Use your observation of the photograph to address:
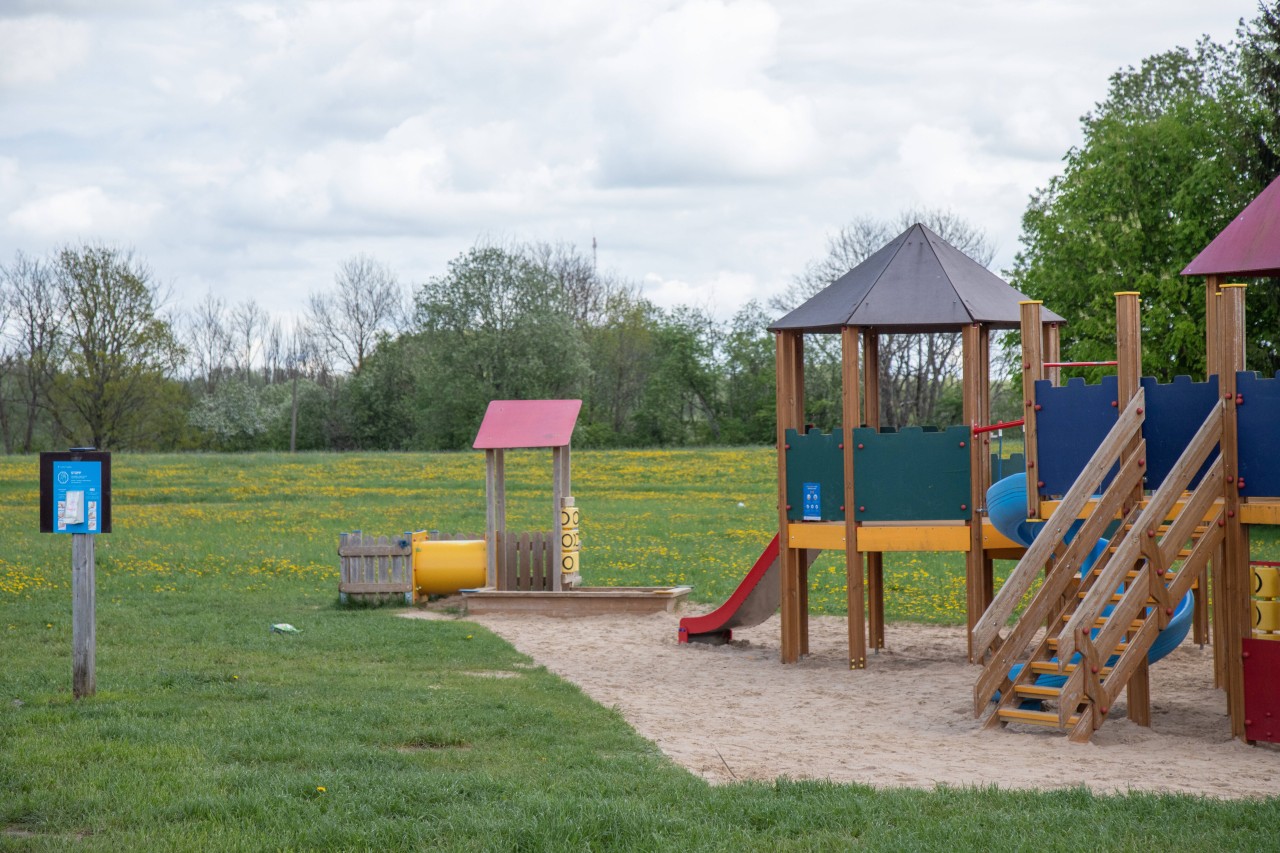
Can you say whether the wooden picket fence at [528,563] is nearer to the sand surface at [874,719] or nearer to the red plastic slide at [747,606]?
the sand surface at [874,719]

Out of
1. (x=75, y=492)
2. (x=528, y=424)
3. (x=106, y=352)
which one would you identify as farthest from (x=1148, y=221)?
(x=106, y=352)

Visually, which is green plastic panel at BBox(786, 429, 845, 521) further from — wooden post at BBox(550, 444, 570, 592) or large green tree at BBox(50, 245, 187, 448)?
large green tree at BBox(50, 245, 187, 448)

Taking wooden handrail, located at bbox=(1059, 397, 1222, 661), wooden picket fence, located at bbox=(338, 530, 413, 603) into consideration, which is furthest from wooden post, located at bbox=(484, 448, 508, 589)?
wooden handrail, located at bbox=(1059, 397, 1222, 661)

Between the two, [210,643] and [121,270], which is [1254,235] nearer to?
[210,643]

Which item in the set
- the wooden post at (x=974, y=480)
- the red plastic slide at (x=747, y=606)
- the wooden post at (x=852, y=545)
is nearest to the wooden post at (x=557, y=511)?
the red plastic slide at (x=747, y=606)

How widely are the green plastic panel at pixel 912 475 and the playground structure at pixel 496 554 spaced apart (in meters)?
4.49

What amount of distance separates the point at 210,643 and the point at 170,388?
47.5 metres

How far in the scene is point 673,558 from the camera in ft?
68.9

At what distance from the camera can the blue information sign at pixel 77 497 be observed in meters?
8.74

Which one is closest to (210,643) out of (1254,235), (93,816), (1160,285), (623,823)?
(93,816)

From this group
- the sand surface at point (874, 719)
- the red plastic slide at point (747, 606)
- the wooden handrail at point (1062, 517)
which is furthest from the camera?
the red plastic slide at point (747, 606)

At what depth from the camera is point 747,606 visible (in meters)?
13.0

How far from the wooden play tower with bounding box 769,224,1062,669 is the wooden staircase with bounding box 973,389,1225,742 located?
232 cm

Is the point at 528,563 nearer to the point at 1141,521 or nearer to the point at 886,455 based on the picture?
the point at 886,455
